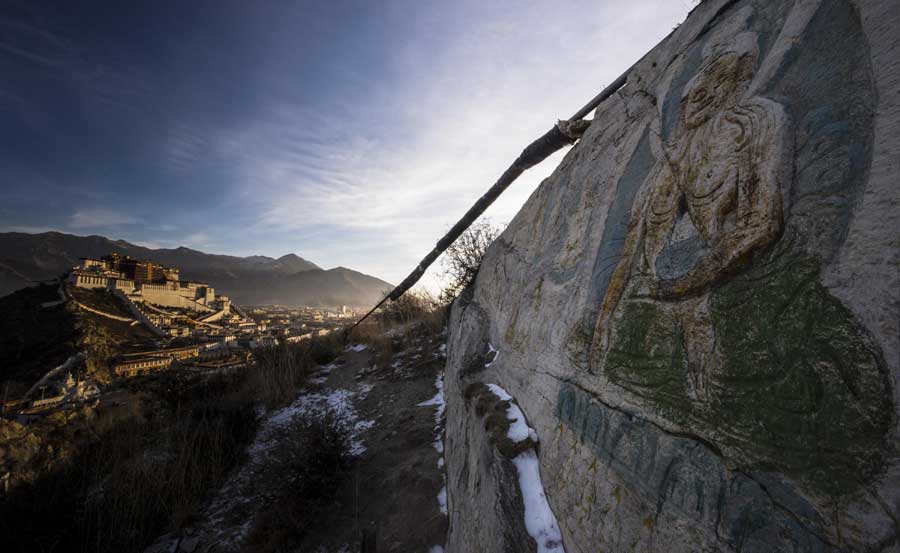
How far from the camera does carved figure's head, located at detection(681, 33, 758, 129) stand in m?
1.24

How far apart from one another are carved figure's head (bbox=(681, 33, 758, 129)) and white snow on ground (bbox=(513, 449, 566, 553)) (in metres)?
1.90

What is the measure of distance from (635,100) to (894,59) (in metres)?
1.47

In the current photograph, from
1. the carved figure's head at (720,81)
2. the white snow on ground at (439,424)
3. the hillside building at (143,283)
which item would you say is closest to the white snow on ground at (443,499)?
the white snow on ground at (439,424)

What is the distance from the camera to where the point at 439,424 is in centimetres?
500

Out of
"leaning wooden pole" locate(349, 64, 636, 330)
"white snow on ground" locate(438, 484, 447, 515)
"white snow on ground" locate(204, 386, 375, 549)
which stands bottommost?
"white snow on ground" locate(204, 386, 375, 549)

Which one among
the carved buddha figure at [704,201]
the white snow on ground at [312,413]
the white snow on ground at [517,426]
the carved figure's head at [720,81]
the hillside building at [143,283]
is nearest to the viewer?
the carved buddha figure at [704,201]

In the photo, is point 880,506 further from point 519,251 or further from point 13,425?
point 13,425

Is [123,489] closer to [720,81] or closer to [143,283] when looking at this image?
[720,81]

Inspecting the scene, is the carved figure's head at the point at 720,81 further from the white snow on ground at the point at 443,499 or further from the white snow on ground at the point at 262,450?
the white snow on ground at the point at 262,450

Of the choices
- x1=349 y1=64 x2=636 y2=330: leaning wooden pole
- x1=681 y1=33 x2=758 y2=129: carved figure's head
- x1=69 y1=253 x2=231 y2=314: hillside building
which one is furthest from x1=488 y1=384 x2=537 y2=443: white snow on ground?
x1=69 y1=253 x2=231 y2=314: hillside building

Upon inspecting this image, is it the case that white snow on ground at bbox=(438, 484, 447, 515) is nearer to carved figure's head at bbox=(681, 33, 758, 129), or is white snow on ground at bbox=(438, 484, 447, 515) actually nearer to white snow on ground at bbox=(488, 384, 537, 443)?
white snow on ground at bbox=(488, 384, 537, 443)

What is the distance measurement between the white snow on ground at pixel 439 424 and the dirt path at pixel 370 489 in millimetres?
34

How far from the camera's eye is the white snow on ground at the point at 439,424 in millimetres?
3460

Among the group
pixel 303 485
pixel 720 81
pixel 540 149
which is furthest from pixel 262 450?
pixel 720 81
